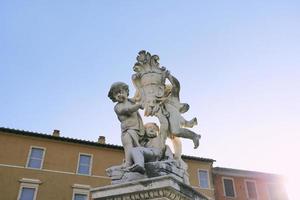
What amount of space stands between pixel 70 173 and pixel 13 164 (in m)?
5.32

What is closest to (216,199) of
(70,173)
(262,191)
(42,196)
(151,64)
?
(262,191)

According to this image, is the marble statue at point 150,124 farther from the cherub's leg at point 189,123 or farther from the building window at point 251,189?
the building window at point 251,189

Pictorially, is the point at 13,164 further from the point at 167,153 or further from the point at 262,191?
the point at 167,153

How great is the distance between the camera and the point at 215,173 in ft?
130

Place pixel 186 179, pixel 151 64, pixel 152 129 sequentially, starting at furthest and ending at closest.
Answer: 1. pixel 151 64
2. pixel 152 129
3. pixel 186 179

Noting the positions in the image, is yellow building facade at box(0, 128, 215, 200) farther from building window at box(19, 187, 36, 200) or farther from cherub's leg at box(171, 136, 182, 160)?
cherub's leg at box(171, 136, 182, 160)

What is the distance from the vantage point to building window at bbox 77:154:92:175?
34.3 meters

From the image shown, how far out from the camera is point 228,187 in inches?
1563

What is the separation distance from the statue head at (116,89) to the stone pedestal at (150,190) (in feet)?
5.54

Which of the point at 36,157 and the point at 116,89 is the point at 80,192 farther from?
the point at 116,89

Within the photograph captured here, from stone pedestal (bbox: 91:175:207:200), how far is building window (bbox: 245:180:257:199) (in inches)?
1509

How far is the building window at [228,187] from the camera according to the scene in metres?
39.3

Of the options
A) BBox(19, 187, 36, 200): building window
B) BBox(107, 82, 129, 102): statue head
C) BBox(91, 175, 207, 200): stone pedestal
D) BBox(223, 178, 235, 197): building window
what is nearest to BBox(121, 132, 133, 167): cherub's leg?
BBox(91, 175, 207, 200): stone pedestal

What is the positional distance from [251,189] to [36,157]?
2444 centimetres
